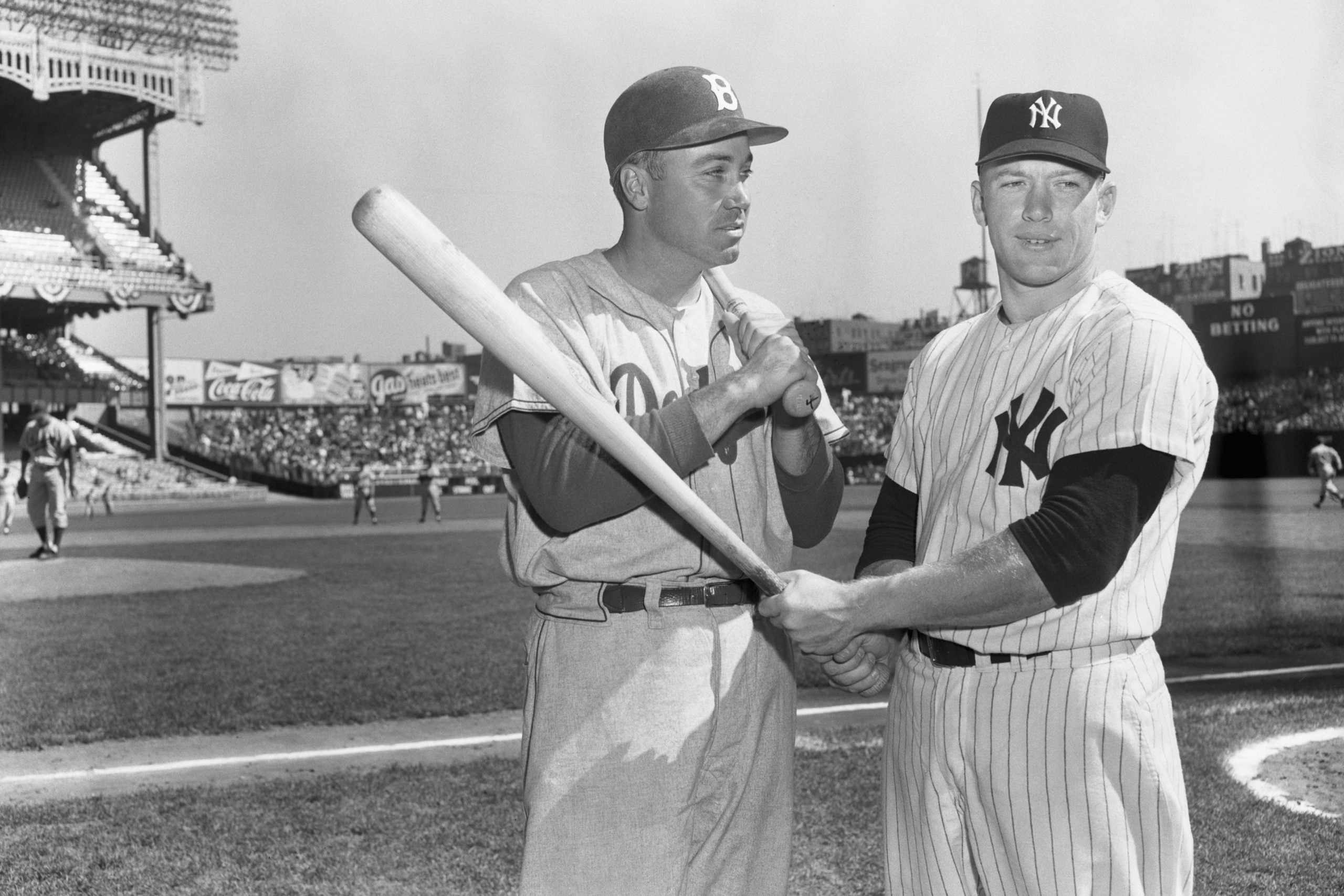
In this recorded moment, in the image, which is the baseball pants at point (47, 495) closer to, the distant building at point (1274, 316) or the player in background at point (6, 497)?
the player in background at point (6, 497)

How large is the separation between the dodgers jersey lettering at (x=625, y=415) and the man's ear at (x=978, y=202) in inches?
15.1

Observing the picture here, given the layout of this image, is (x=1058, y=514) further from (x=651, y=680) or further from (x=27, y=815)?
(x=27, y=815)

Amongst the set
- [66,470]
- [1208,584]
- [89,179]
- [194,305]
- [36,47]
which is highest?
[36,47]

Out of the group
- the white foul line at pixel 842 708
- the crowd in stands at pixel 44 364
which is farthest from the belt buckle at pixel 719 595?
the crowd in stands at pixel 44 364

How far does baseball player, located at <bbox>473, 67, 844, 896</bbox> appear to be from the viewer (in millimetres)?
1738

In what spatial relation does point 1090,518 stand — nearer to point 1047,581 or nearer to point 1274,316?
point 1047,581

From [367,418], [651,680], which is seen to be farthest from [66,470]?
[367,418]

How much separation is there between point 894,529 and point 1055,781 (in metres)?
0.49

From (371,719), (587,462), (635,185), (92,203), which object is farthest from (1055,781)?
(92,203)

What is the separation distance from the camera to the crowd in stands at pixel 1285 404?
97.1ft

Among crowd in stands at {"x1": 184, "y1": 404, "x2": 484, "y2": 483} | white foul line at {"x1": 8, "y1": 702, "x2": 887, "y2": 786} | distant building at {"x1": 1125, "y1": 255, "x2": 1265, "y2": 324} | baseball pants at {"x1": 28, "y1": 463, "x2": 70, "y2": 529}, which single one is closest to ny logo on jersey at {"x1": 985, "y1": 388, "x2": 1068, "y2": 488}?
white foul line at {"x1": 8, "y1": 702, "x2": 887, "y2": 786}

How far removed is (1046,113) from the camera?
1.67 meters

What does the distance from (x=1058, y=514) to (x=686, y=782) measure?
665 mm

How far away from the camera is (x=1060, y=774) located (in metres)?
1.62
